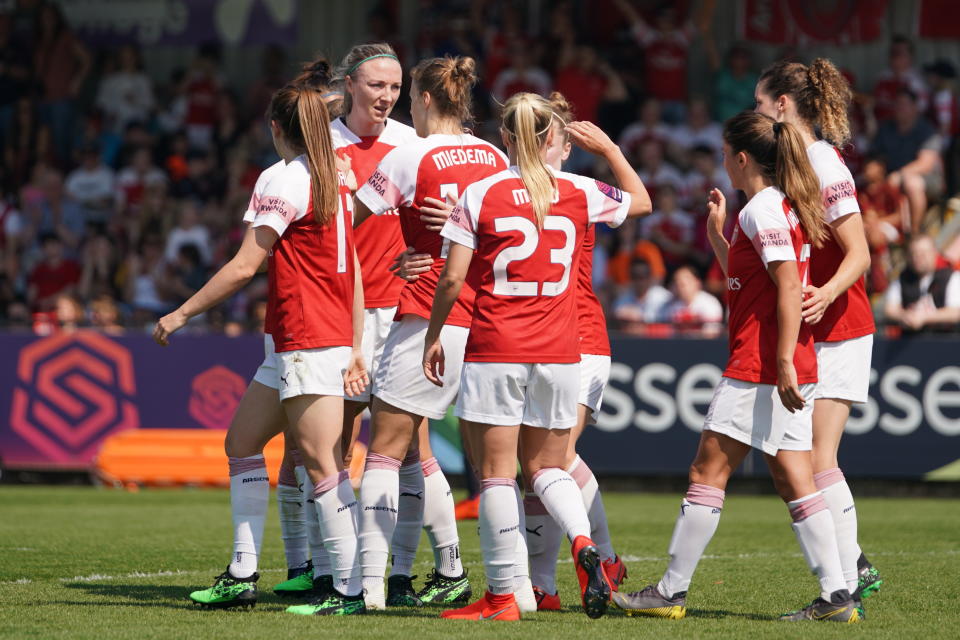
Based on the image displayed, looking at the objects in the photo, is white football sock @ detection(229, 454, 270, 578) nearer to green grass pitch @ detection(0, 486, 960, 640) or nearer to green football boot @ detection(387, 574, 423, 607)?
green grass pitch @ detection(0, 486, 960, 640)

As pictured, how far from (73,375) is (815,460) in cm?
944

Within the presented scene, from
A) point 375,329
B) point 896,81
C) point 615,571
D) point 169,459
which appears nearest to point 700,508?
point 615,571

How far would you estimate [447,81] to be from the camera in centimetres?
613

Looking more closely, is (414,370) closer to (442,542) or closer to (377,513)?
(377,513)

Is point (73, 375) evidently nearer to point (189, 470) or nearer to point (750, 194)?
point (189, 470)

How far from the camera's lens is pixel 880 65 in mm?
17891

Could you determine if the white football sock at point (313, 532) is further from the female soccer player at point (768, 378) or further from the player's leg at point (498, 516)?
the female soccer player at point (768, 378)

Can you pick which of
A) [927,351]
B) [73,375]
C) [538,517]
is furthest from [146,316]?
[538,517]

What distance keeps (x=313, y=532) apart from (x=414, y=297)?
4.09ft

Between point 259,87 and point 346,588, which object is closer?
point 346,588

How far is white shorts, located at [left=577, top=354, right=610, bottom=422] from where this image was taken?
6.77 metres

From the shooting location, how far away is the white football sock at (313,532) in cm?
639

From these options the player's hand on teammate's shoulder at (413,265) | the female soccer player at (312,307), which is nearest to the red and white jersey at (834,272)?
the player's hand on teammate's shoulder at (413,265)

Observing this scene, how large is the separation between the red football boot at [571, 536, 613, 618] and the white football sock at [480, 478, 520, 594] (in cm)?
34
